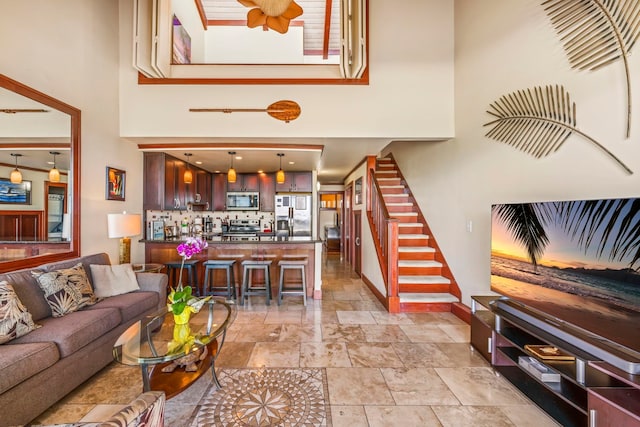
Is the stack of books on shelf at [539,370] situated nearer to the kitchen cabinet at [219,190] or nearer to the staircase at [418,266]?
the staircase at [418,266]

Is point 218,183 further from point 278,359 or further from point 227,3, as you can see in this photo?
point 278,359

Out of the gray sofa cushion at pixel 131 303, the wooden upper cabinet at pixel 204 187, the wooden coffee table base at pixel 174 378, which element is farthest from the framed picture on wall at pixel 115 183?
the wooden coffee table base at pixel 174 378

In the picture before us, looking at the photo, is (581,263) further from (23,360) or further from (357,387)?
(23,360)

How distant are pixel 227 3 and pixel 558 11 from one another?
6164 millimetres

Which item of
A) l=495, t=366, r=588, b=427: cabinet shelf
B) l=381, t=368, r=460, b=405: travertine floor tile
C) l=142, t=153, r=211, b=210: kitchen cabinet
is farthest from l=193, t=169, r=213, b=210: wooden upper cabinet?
l=495, t=366, r=588, b=427: cabinet shelf

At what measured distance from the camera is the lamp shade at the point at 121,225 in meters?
3.28

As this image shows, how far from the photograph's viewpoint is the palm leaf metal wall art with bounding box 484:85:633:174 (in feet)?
7.10

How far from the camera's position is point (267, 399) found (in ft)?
6.56

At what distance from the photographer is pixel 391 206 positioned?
18.0 ft

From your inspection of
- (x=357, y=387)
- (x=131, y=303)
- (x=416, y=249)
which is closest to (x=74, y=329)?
(x=131, y=303)

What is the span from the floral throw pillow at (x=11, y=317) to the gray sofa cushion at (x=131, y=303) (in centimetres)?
53

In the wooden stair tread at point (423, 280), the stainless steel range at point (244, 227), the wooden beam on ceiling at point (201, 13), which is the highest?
the wooden beam on ceiling at point (201, 13)

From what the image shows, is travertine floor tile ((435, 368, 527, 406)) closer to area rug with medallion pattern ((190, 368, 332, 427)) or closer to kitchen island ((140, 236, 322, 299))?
area rug with medallion pattern ((190, 368, 332, 427))

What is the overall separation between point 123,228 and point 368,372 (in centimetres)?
325
